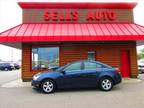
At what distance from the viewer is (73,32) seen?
51.0ft

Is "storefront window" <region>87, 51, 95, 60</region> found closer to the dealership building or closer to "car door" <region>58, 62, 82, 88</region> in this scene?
the dealership building

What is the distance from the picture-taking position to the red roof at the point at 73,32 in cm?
1477

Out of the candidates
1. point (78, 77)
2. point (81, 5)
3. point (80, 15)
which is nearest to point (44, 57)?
point (80, 15)

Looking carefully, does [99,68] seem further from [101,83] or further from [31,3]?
[31,3]

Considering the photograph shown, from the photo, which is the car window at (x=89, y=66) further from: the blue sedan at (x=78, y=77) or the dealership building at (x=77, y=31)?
the dealership building at (x=77, y=31)

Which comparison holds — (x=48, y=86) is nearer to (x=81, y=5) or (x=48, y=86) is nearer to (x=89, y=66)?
(x=89, y=66)

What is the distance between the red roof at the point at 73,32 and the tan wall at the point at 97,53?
1287mm

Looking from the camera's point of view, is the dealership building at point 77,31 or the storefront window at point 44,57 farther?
the storefront window at point 44,57

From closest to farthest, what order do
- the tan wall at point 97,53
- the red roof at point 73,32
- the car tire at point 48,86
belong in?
the car tire at point 48,86 → the red roof at point 73,32 → the tan wall at point 97,53

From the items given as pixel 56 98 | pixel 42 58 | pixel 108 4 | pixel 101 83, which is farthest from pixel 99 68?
pixel 108 4

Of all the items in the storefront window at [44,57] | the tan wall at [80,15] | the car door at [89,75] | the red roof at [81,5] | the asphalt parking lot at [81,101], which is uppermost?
the red roof at [81,5]

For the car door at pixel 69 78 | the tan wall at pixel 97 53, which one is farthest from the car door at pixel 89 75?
the tan wall at pixel 97 53

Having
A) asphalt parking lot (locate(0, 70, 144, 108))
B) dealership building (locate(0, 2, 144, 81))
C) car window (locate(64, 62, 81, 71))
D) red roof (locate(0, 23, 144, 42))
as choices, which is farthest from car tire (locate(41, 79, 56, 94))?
dealership building (locate(0, 2, 144, 81))

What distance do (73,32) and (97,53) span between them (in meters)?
2.64
